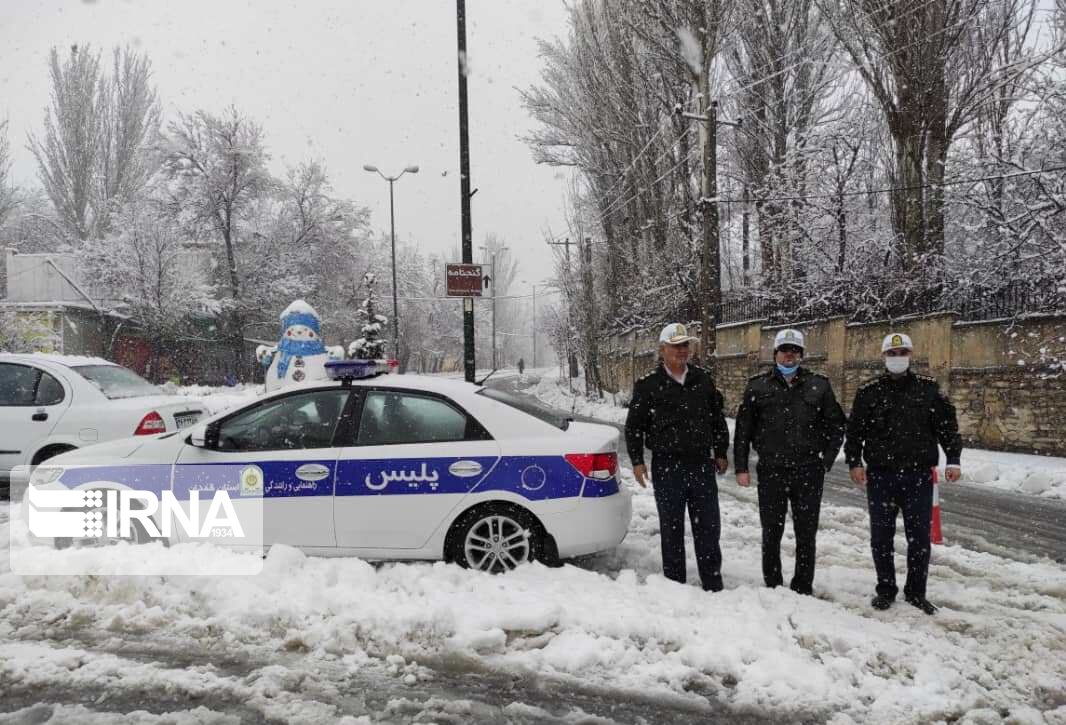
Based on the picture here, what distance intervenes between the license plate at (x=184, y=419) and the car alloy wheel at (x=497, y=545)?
4.27 metres

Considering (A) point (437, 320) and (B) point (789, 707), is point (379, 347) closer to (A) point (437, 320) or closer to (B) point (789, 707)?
(B) point (789, 707)

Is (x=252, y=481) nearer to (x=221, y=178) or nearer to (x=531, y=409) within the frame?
(x=531, y=409)

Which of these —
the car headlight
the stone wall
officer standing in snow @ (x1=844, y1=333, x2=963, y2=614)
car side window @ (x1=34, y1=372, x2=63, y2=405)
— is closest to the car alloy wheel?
officer standing in snow @ (x1=844, y1=333, x2=963, y2=614)

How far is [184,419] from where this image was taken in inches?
304

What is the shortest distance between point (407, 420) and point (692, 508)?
6.62ft

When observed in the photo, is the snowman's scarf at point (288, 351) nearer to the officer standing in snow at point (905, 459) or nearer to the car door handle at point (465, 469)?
the car door handle at point (465, 469)

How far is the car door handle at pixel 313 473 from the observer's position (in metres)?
4.83

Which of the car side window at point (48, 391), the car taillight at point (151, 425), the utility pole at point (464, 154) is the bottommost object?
the car taillight at point (151, 425)

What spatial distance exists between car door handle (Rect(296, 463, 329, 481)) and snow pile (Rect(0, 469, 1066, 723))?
48 cm

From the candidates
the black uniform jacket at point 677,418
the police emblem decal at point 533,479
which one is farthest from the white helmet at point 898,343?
the police emblem decal at point 533,479

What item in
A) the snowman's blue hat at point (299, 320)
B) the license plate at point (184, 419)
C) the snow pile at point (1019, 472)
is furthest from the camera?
the snowman's blue hat at point (299, 320)

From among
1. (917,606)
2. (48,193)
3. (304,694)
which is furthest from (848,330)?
(48,193)

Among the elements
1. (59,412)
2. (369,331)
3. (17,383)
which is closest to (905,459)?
(59,412)

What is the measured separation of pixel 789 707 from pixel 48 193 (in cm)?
5227
